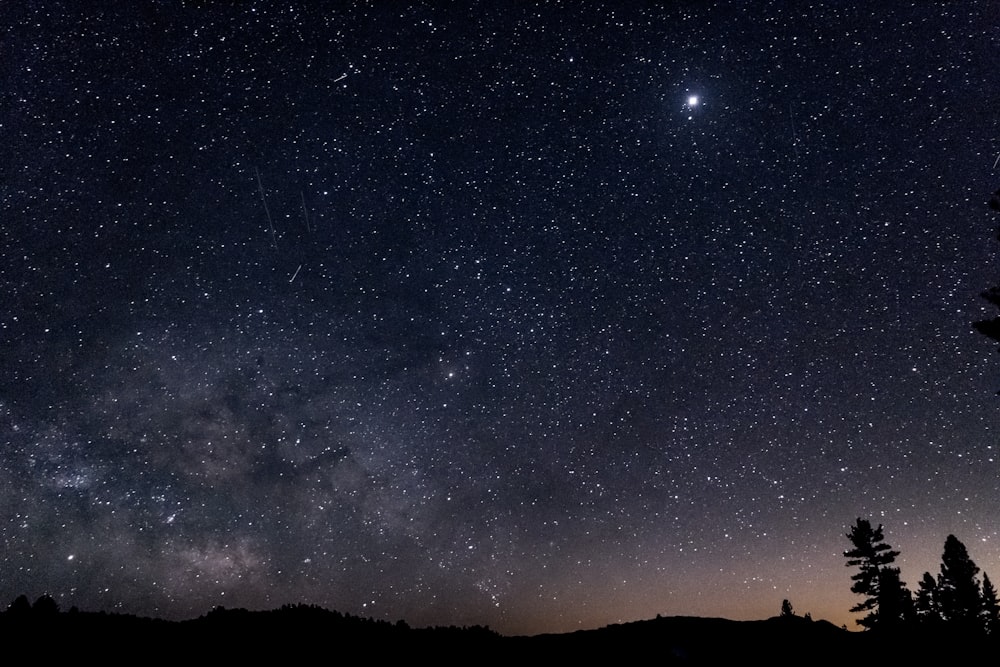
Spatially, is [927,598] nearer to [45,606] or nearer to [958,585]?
[958,585]

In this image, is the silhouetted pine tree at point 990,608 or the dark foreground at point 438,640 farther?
the silhouetted pine tree at point 990,608

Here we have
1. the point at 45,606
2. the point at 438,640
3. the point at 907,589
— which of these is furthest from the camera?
the point at 907,589

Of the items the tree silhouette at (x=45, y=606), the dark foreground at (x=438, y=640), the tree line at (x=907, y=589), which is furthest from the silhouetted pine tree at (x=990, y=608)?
the tree silhouette at (x=45, y=606)

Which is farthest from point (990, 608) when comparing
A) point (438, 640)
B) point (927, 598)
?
point (438, 640)

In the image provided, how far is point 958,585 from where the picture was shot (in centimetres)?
3275

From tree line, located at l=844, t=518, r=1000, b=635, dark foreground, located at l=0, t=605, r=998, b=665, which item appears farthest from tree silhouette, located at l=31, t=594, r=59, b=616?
tree line, located at l=844, t=518, r=1000, b=635

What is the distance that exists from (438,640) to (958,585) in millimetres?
35550

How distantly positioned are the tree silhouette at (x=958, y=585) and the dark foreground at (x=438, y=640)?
2057 centimetres

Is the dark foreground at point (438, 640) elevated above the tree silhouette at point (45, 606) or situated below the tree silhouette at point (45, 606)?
below

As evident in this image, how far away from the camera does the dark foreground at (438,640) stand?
37.6 ft

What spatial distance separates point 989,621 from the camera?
3153 centimetres

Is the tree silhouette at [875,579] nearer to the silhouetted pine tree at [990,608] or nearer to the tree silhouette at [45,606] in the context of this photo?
the silhouetted pine tree at [990,608]

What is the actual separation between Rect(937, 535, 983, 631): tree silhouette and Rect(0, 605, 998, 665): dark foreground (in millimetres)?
20567

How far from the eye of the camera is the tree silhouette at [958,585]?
32094mm
